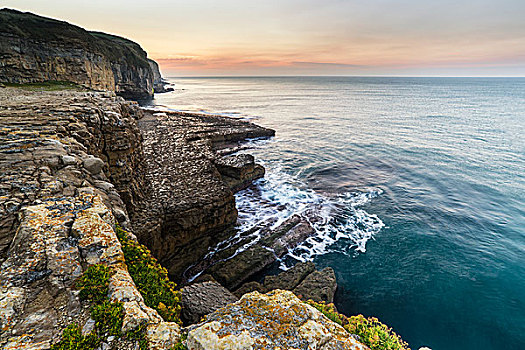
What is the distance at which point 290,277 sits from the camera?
48.3 feet

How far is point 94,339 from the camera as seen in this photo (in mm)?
3521

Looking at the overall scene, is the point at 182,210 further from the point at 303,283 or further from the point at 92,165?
the point at 303,283

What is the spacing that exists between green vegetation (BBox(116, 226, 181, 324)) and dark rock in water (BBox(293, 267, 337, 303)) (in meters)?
8.79

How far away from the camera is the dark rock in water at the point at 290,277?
46.3 ft

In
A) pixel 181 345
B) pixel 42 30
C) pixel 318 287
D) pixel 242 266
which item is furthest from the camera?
pixel 42 30

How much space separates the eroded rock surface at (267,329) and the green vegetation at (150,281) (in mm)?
1338

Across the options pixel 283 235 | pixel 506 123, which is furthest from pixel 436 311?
pixel 506 123

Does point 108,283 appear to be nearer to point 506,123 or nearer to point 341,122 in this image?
point 341,122

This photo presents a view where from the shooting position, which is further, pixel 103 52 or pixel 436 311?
pixel 103 52

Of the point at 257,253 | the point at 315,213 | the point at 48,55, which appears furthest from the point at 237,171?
the point at 48,55

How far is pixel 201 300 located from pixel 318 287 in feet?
24.9

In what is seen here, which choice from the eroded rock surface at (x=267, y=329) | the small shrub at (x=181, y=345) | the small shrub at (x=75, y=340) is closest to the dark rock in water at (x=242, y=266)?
the eroded rock surface at (x=267, y=329)

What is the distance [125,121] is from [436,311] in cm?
2086

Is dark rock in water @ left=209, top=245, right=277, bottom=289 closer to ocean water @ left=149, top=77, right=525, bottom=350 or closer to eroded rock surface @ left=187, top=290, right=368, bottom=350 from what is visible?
ocean water @ left=149, top=77, right=525, bottom=350
